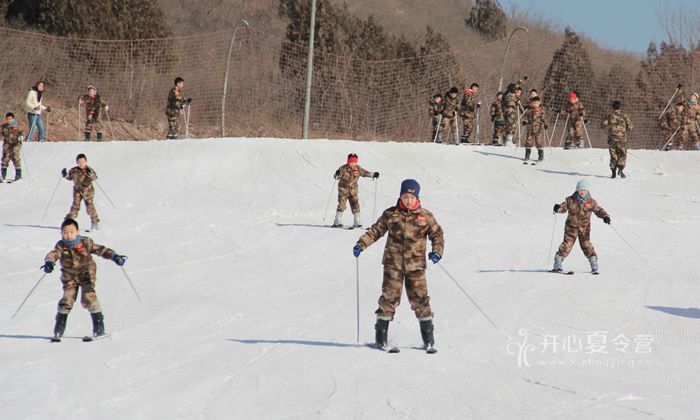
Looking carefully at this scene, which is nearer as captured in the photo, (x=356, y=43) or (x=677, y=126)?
(x=677, y=126)

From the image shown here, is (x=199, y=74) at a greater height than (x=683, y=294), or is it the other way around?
(x=199, y=74)

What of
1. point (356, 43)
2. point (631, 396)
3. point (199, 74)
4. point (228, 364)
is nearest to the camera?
point (631, 396)

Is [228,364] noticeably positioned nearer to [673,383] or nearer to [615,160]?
[673,383]

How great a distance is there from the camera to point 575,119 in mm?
24297

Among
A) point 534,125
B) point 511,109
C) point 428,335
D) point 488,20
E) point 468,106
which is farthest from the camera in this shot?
point 488,20

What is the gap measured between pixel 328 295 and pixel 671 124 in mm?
17783

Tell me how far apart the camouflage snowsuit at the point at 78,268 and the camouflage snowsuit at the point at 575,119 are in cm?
1691

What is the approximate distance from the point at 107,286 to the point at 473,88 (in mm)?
15109

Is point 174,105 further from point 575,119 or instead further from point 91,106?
point 575,119

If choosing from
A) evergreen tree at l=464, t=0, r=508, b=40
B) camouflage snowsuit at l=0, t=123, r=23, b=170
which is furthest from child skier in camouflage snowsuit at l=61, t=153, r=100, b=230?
evergreen tree at l=464, t=0, r=508, b=40

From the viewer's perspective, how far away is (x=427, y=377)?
779cm

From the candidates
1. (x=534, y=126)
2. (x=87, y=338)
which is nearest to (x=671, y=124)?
(x=534, y=126)

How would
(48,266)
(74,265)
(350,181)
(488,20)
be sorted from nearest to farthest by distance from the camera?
(48,266) → (74,265) → (350,181) → (488,20)

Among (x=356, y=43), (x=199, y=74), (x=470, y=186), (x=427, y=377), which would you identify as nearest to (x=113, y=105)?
(x=199, y=74)
